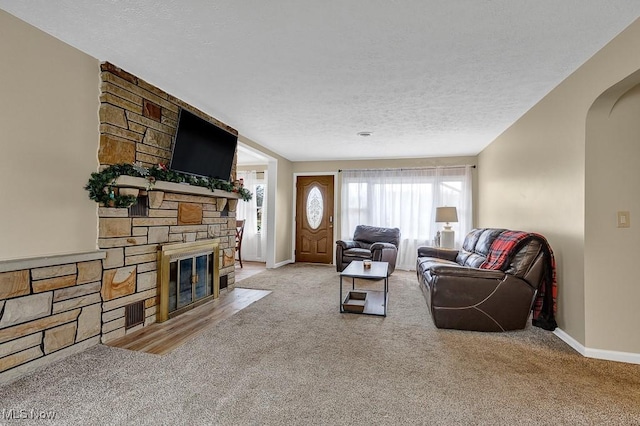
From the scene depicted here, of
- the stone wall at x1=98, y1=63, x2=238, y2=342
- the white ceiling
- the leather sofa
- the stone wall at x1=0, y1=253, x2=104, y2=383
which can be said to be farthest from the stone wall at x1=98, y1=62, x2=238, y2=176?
the leather sofa

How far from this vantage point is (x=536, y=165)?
335 centimetres

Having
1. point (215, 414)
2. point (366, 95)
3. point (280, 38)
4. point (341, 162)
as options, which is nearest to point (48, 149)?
point (280, 38)

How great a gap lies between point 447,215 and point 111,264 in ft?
16.3

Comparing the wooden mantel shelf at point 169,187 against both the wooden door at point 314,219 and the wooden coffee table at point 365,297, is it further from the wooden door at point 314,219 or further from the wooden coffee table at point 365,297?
the wooden door at point 314,219

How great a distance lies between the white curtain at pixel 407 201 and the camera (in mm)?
6078

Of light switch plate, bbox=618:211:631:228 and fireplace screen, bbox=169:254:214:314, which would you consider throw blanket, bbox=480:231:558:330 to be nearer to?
light switch plate, bbox=618:211:631:228

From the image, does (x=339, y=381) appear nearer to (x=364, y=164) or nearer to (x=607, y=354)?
(x=607, y=354)

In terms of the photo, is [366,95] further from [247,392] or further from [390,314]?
[247,392]

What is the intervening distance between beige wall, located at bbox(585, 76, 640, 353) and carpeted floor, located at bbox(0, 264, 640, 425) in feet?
0.98

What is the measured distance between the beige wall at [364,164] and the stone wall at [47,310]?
4.89m

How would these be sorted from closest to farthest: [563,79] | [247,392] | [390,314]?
1. [247,392]
2. [563,79]
3. [390,314]

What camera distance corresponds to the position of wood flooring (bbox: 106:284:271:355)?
2561 millimetres

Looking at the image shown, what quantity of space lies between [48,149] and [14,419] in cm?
173

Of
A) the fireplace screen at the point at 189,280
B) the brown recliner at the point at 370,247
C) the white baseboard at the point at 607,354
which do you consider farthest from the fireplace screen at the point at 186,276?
the white baseboard at the point at 607,354
